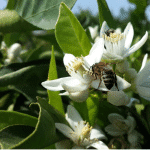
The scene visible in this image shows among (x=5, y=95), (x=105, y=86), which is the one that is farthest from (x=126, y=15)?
(x=105, y=86)

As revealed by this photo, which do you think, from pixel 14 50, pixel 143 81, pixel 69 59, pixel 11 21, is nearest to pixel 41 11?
pixel 11 21

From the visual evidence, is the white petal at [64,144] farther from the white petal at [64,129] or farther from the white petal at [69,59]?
the white petal at [69,59]

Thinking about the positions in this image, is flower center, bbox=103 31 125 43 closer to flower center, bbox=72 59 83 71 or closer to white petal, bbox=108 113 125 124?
flower center, bbox=72 59 83 71

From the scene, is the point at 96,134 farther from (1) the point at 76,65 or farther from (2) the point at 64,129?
(1) the point at 76,65

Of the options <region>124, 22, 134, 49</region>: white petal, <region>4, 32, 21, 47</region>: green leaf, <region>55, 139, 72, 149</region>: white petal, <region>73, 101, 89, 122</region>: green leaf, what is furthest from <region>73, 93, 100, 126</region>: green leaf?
<region>4, 32, 21, 47</region>: green leaf

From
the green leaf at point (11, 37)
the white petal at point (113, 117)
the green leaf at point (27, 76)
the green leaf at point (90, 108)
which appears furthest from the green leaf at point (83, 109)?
the green leaf at point (11, 37)

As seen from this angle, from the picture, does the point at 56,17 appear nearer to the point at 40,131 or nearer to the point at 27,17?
the point at 27,17

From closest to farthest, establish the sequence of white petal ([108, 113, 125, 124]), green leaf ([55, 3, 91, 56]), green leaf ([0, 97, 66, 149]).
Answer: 1. green leaf ([0, 97, 66, 149])
2. green leaf ([55, 3, 91, 56])
3. white petal ([108, 113, 125, 124])
